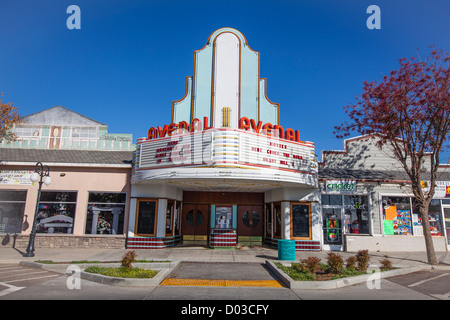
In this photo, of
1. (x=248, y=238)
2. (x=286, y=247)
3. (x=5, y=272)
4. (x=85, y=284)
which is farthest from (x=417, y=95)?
(x=5, y=272)

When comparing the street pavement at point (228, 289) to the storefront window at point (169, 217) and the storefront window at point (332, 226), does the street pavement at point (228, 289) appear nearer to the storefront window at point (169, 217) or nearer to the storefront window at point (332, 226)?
the storefront window at point (332, 226)

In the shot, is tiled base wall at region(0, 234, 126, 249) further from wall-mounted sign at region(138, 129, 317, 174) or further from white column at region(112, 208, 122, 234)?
wall-mounted sign at region(138, 129, 317, 174)

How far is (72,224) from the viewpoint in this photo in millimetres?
18875

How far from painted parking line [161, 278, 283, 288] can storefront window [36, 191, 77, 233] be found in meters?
11.3

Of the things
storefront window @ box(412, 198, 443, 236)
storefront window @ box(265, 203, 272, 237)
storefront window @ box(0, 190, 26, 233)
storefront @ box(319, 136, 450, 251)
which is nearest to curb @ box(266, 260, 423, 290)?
storefront @ box(319, 136, 450, 251)

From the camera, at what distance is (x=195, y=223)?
21.5 m

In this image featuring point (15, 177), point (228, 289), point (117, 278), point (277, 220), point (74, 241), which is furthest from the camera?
point (277, 220)

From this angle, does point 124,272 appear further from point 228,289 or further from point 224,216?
point 224,216

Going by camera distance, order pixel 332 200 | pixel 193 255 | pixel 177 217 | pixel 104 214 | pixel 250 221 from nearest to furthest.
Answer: pixel 193 255, pixel 104 214, pixel 332 200, pixel 177 217, pixel 250 221

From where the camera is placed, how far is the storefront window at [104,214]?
62.2 ft

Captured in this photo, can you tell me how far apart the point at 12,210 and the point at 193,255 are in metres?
11.7

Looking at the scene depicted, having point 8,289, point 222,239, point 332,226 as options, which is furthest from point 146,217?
point 332,226

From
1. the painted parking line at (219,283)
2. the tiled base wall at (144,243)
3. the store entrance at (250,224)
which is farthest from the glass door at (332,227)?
the tiled base wall at (144,243)

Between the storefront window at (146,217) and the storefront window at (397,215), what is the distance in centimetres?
1409
